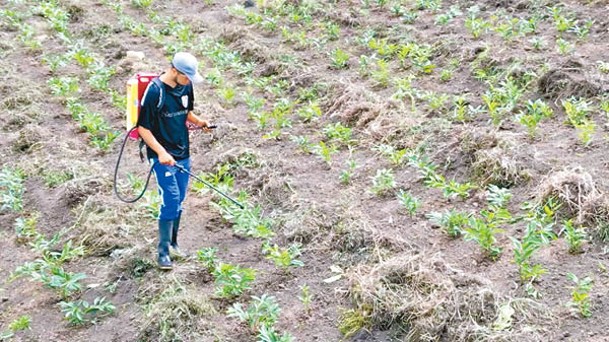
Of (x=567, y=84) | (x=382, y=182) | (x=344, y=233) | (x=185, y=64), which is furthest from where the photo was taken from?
(x=567, y=84)

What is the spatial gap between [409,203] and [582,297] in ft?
5.84

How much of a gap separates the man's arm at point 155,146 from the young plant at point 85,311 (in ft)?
3.80

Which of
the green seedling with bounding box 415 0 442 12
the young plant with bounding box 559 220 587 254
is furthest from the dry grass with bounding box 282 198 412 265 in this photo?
the green seedling with bounding box 415 0 442 12

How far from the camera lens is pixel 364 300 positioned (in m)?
4.45

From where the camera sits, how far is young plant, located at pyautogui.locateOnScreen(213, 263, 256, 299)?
16.0ft

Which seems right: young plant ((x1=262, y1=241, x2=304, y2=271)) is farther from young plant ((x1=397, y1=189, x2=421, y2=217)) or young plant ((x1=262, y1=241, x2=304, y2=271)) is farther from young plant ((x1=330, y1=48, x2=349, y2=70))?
young plant ((x1=330, y1=48, x2=349, y2=70))

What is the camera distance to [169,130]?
5.07m

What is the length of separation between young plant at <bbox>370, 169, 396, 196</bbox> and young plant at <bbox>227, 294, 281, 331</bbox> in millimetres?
1882

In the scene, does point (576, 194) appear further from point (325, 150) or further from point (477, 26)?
point (477, 26)

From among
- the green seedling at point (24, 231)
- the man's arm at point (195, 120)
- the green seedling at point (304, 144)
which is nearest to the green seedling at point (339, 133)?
the green seedling at point (304, 144)

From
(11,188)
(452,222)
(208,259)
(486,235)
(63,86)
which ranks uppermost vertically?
(486,235)

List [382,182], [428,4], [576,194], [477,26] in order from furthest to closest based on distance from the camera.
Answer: [428,4]
[477,26]
[382,182]
[576,194]

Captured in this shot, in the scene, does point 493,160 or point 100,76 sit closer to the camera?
point 493,160

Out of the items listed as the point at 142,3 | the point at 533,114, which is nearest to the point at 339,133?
the point at 533,114
